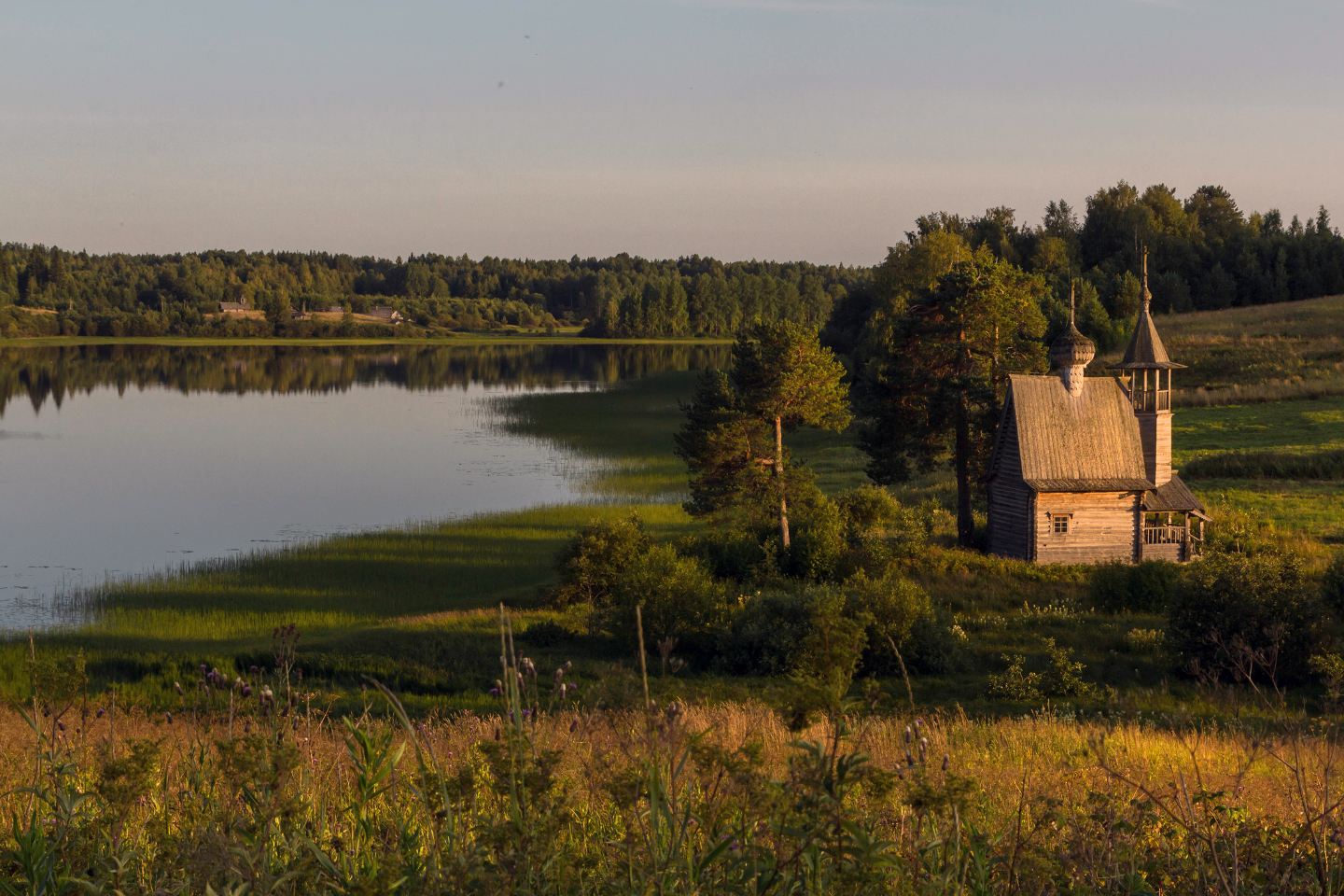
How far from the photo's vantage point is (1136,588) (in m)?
29.0

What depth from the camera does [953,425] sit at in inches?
1458

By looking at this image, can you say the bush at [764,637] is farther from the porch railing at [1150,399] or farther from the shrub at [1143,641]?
the porch railing at [1150,399]

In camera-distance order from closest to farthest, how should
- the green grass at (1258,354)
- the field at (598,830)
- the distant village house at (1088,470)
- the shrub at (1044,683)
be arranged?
the field at (598,830) < the shrub at (1044,683) < the distant village house at (1088,470) < the green grass at (1258,354)

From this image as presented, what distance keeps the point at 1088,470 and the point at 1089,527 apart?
187 cm

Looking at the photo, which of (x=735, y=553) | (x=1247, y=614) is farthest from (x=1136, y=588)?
(x=735, y=553)

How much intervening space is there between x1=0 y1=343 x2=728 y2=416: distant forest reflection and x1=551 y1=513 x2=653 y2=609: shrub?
72.8 metres

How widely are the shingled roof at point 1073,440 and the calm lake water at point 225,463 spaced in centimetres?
2219

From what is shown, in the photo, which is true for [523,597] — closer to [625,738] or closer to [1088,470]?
[1088,470]

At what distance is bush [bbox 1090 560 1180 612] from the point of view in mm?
28656

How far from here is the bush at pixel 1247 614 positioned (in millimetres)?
21641

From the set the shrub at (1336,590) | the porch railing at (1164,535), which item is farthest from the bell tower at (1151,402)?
the shrub at (1336,590)

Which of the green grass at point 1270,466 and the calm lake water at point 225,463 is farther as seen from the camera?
the green grass at point 1270,466

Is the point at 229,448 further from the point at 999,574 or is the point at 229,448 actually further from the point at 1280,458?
the point at 1280,458

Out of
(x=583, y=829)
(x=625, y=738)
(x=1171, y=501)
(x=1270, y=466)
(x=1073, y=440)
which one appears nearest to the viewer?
(x=625, y=738)
